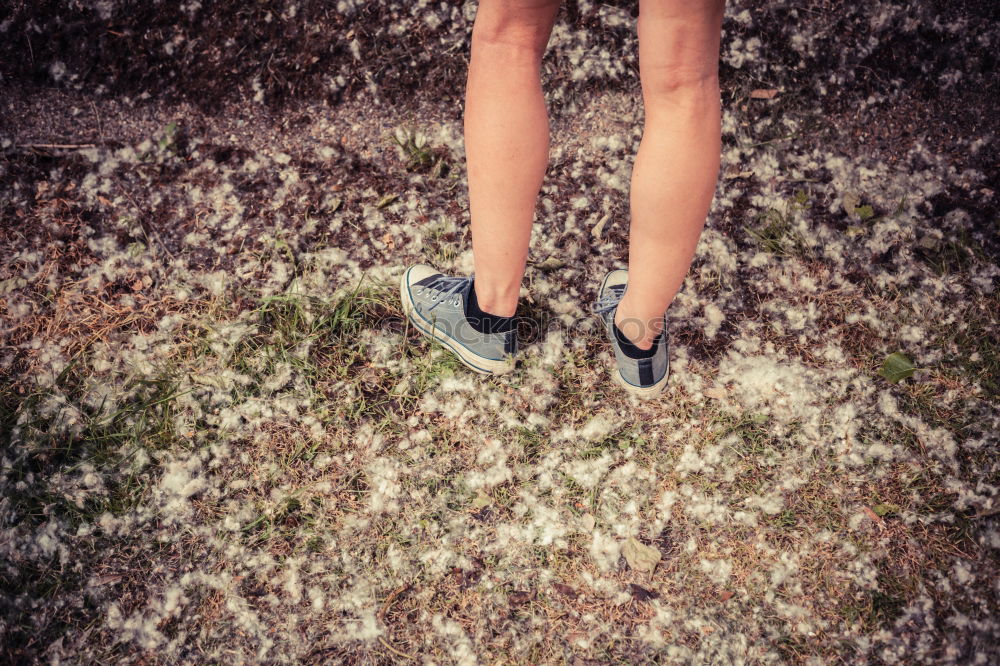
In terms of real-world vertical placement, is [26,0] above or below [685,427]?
above

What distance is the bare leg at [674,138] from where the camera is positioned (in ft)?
3.37

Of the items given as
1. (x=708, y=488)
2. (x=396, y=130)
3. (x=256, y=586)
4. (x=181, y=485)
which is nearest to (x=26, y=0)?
(x=396, y=130)

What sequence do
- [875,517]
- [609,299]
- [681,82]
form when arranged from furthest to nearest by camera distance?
1. [609,299]
2. [875,517]
3. [681,82]

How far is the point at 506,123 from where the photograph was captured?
1246mm

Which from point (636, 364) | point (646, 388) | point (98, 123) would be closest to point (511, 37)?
point (636, 364)

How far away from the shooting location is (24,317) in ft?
6.45

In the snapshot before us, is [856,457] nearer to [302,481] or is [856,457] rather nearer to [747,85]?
[747,85]

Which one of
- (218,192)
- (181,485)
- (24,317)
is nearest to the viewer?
(181,485)

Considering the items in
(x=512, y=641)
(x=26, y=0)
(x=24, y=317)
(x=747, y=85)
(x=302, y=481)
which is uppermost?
(x=26, y=0)

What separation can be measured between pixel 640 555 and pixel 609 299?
0.84 meters

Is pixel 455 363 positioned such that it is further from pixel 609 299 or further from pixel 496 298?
pixel 609 299

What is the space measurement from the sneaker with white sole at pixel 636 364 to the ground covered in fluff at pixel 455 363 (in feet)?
0.28

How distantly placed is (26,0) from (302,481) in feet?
7.41

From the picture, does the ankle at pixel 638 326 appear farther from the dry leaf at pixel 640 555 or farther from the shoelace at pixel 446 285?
the dry leaf at pixel 640 555
